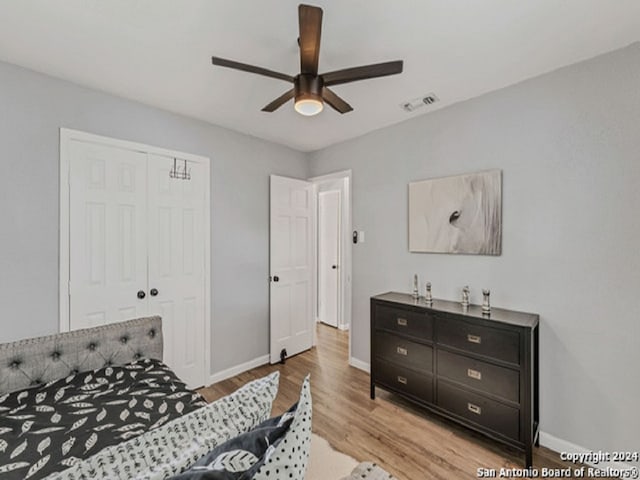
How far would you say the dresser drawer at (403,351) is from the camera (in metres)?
2.37

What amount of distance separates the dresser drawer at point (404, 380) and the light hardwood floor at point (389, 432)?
19cm

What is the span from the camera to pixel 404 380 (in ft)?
8.21

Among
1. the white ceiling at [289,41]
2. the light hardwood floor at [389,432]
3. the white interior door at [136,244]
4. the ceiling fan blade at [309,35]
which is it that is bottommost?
the light hardwood floor at [389,432]

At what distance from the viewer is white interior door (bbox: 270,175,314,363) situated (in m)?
3.51

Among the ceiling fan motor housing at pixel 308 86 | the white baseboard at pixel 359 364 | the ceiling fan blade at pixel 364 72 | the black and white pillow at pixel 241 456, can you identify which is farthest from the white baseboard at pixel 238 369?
the ceiling fan blade at pixel 364 72

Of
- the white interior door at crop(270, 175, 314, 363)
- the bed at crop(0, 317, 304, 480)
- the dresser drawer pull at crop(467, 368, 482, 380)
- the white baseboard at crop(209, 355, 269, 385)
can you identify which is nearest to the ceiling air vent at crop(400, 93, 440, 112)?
the white interior door at crop(270, 175, 314, 363)

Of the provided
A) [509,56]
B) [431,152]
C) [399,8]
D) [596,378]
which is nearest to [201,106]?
[399,8]

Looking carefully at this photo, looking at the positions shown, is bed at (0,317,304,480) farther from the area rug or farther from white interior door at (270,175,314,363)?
white interior door at (270,175,314,363)

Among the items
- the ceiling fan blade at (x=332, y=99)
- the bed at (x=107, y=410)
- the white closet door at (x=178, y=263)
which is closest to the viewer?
the bed at (x=107, y=410)

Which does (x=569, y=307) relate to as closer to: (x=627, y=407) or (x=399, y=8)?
(x=627, y=407)

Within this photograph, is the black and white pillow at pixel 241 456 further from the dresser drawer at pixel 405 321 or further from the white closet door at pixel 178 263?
the white closet door at pixel 178 263

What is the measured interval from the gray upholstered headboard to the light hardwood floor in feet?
3.76

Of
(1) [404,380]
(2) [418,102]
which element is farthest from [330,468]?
(2) [418,102]

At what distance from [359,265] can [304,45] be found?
231cm
